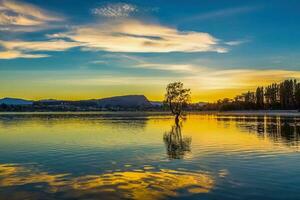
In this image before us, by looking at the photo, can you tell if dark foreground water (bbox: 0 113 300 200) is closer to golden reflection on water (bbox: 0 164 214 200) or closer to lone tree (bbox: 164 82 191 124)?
golden reflection on water (bbox: 0 164 214 200)

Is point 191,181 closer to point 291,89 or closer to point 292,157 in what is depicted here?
point 292,157

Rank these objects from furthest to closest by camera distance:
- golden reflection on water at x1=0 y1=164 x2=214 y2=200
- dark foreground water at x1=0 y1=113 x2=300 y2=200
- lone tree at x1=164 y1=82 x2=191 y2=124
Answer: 1. lone tree at x1=164 y1=82 x2=191 y2=124
2. golden reflection on water at x1=0 y1=164 x2=214 y2=200
3. dark foreground water at x1=0 y1=113 x2=300 y2=200

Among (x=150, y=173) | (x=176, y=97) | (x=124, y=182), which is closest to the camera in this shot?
(x=124, y=182)

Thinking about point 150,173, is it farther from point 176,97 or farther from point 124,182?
point 176,97

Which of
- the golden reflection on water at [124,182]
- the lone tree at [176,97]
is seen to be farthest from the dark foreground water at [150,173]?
the lone tree at [176,97]

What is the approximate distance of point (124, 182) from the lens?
17.1 meters

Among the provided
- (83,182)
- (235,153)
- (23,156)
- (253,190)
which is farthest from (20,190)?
(235,153)

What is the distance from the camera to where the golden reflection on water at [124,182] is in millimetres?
15201

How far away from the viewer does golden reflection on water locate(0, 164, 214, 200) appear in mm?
15201

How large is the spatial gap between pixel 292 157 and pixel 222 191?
11834mm

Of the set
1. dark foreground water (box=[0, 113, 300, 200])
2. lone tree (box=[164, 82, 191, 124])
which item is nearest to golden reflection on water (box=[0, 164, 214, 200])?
dark foreground water (box=[0, 113, 300, 200])

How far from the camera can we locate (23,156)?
2631cm

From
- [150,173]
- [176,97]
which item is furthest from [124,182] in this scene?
[176,97]

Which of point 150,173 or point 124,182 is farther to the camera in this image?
point 150,173
